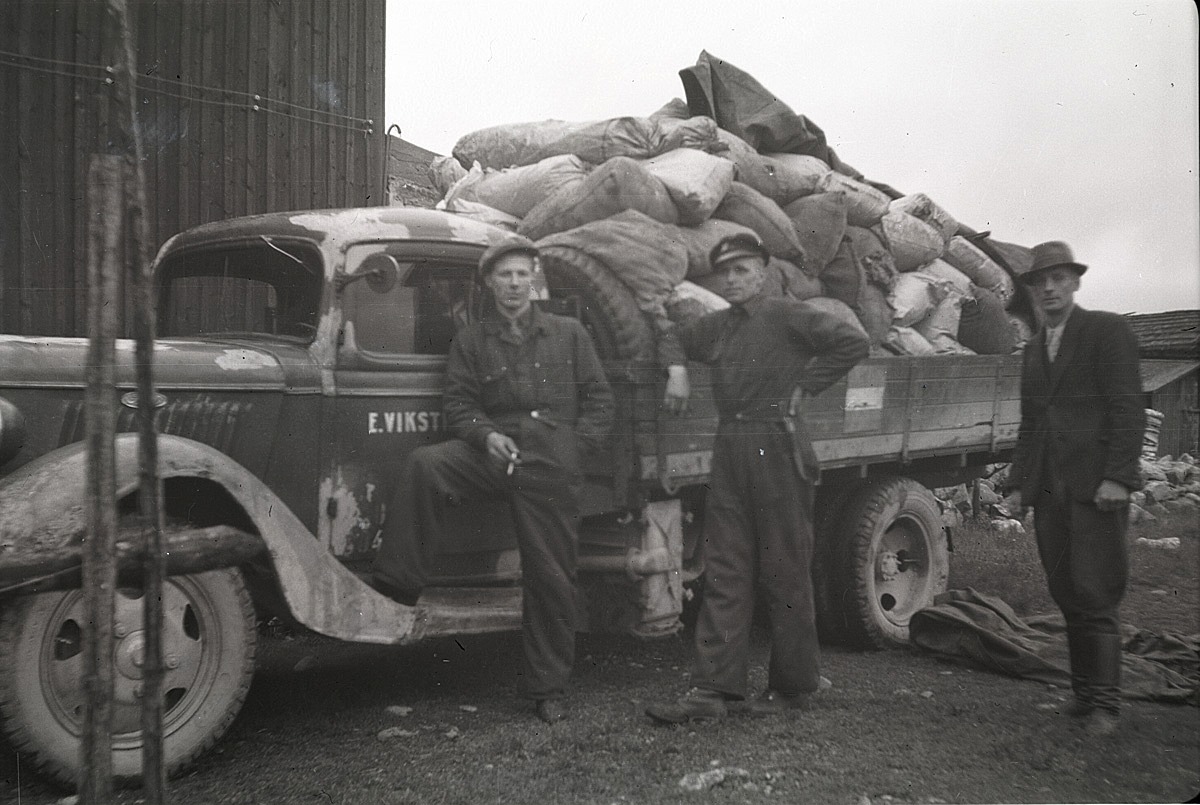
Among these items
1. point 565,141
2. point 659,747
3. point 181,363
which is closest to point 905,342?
point 565,141

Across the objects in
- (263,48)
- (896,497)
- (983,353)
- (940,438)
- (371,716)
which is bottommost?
(371,716)

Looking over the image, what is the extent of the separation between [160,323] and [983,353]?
329 cm

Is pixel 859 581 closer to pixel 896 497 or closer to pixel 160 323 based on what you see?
pixel 896 497

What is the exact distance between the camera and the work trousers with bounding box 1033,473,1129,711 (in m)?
3.02

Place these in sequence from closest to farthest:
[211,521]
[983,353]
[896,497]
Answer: [211,521] → [983,353] → [896,497]

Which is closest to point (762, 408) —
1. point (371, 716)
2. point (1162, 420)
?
point (1162, 420)

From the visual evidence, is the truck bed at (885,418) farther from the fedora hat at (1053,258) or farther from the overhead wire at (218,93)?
the overhead wire at (218,93)

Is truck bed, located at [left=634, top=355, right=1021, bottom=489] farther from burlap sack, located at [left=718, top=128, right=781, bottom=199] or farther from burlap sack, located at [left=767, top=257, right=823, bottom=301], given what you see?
burlap sack, located at [left=718, top=128, right=781, bottom=199]

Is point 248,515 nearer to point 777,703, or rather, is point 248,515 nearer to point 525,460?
point 525,460

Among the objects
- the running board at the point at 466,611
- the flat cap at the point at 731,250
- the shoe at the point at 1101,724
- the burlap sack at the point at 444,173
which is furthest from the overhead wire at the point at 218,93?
the shoe at the point at 1101,724

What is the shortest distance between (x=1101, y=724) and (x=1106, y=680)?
0.14 m

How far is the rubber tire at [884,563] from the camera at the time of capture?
4078 millimetres

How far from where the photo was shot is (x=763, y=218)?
3.45 meters

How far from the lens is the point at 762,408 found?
321cm
